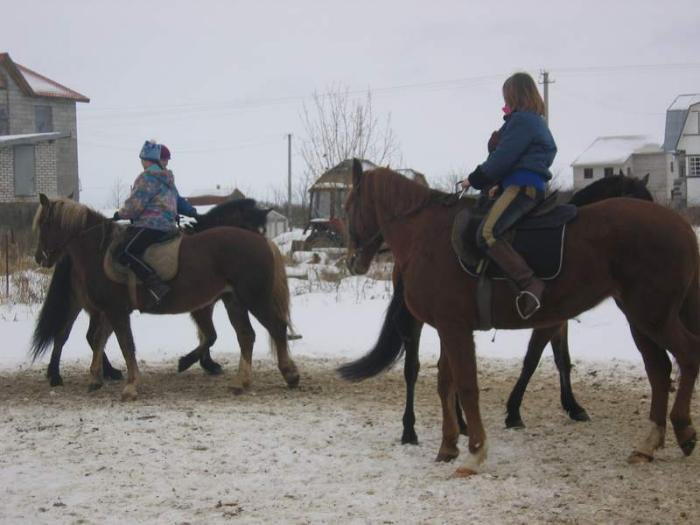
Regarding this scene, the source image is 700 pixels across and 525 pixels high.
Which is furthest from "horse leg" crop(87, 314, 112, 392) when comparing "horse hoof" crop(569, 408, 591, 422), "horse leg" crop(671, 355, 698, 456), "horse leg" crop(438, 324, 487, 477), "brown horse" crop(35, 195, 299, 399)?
"horse leg" crop(671, 355, 698, 456)

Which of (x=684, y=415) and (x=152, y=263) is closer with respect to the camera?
(x=684, y=415)

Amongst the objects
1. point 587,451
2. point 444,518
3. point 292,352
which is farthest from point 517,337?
point 444,518

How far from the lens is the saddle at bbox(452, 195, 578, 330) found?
5.67 metres

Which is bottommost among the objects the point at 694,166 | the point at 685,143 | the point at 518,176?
the point at 518,176

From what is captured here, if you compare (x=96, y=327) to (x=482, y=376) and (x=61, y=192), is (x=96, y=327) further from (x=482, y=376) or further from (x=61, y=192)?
(x=61, y=192)

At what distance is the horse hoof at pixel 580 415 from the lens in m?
7.27

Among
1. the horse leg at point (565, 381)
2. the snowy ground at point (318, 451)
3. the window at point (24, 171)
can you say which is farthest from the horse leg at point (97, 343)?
the window at point (24, 171)

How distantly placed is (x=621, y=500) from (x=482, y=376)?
4437mm

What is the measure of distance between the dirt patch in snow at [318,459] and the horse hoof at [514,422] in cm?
9

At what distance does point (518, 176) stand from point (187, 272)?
13.9 feet

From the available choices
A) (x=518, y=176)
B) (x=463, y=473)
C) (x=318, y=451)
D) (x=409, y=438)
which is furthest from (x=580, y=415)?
(x=518, y=176)

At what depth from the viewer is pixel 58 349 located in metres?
9.49

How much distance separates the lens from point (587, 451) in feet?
20.5

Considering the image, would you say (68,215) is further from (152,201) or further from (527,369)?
(527,369)
